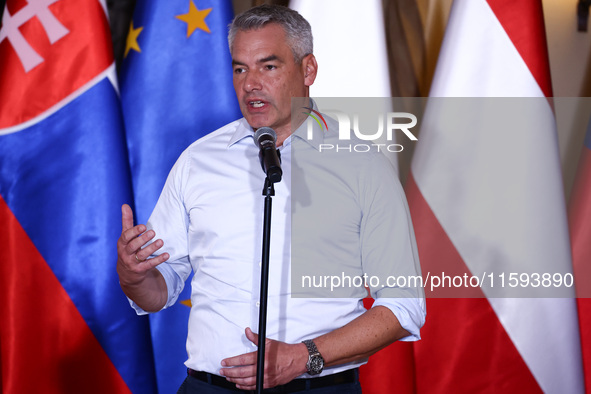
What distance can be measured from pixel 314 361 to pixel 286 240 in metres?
0.36

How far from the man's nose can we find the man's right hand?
18.3 inches

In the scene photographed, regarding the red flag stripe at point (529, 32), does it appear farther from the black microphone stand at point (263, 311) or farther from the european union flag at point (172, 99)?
the black microphone stand at point (263, 311)

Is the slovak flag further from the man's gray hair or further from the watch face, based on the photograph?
the watch face

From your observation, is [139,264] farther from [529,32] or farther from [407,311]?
[529,32]

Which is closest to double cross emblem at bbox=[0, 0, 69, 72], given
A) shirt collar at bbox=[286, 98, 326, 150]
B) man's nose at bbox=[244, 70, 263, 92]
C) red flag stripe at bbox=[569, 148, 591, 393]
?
man's nose at bbox=[244, 70, 263, 92]

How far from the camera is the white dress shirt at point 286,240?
149 centimetres

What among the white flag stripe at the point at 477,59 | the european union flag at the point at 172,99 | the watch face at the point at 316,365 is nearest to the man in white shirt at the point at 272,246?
the watch face at the point at 316,365

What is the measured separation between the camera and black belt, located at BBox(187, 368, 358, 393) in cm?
144

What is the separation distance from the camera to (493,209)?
1983 millimetres

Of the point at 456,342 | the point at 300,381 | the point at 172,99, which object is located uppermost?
the point at 172,99

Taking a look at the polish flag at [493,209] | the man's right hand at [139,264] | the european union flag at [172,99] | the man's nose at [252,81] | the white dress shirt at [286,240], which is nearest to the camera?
the man's right hand at [139,264]

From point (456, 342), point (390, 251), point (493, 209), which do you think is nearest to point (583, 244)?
point (493, 209)

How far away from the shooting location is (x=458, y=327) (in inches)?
83.0

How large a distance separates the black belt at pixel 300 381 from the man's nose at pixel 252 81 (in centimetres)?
76
